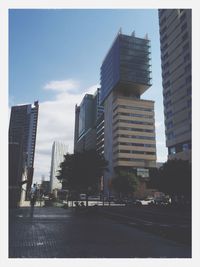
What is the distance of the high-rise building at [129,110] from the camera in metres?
120

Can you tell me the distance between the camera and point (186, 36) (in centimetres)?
7762

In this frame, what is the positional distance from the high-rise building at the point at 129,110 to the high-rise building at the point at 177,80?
34618 millimetres

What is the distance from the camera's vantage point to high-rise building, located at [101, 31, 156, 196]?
120 metres

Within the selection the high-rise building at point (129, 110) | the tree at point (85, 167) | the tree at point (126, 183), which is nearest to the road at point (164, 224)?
the tree at point (85, 167)

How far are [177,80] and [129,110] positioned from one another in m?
44.4

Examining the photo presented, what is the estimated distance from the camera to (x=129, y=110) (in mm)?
124625

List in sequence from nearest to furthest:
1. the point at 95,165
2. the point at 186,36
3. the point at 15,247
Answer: the point at 15,247
the point at 95,165
the point at 186,36

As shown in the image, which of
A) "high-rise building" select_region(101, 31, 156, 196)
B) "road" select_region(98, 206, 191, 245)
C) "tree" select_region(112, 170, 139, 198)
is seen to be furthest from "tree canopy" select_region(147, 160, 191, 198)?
"high-rise building" select_region(101, 31, 156, 196)

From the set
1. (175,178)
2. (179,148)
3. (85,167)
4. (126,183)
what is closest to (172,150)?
(179,148)

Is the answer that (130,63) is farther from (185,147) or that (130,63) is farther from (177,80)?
(185,147)

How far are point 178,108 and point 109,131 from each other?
5939cm

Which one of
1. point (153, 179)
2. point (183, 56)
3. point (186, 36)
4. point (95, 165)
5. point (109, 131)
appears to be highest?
point (186, 36)
